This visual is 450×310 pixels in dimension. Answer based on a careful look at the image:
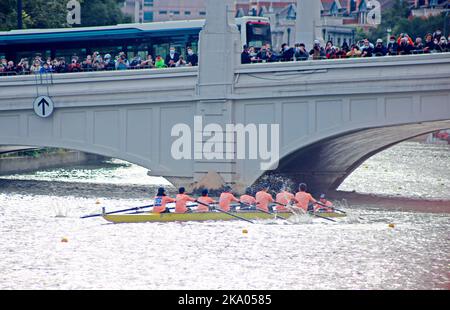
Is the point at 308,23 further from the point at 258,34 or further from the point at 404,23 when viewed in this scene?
the point at 404,23

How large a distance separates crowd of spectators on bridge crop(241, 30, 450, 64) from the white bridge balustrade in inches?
29.6

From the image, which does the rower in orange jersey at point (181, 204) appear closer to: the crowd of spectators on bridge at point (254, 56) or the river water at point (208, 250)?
the river water at point (208, 250)

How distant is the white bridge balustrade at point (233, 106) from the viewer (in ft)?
131

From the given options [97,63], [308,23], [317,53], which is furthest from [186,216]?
[308,23]

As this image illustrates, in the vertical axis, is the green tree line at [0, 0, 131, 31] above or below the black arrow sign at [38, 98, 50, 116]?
above

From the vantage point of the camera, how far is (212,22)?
140ft

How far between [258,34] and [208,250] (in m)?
17.9

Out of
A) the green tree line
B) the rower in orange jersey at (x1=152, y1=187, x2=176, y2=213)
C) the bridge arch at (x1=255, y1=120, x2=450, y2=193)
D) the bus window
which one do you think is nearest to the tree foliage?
the green tree line

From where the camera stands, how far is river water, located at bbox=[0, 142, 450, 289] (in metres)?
A: 28.3

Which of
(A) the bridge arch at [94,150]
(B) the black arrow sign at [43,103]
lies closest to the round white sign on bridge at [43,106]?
(B) the black arrow sign at [43,103]

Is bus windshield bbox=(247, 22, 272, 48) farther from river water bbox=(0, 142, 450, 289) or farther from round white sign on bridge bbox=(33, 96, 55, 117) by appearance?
round white sign on bridge bbox=(33, 96, 55, 117)

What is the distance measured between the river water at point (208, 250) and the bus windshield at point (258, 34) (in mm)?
7696

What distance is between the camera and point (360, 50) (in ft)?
136
